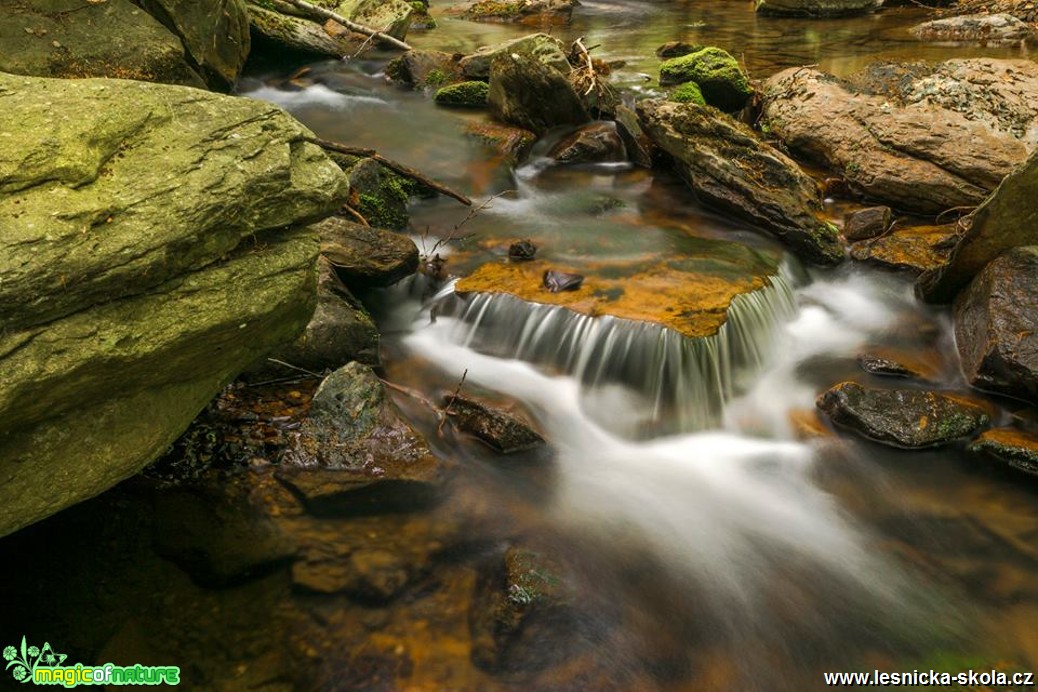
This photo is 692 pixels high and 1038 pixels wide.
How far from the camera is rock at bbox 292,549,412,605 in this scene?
13.0ft

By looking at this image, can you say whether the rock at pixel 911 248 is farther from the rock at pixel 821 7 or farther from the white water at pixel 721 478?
the rock at pixel 821 7

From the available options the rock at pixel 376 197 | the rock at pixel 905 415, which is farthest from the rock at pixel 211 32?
the rock at pixel 905 415

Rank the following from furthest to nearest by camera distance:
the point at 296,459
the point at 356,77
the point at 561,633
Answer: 1. the point at 356,77
2. the point at 296,459
3. the point at 561,633

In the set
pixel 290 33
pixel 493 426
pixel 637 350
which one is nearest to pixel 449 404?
pixel 493 426

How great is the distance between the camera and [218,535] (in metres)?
4.09

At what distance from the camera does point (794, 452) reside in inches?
223

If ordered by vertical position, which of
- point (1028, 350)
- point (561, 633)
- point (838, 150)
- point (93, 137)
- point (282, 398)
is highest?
point (93, 137)

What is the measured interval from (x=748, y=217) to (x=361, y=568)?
6195mm

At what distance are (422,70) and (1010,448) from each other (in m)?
11.5

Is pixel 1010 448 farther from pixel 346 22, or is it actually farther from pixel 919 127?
pixel 346 22

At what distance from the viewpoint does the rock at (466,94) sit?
11.8 meters

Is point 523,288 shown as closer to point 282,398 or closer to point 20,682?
point 282,398

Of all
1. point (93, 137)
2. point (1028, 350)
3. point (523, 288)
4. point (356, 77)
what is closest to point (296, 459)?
point (93, 137)

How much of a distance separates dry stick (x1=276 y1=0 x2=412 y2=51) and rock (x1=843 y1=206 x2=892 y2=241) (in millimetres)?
9829
